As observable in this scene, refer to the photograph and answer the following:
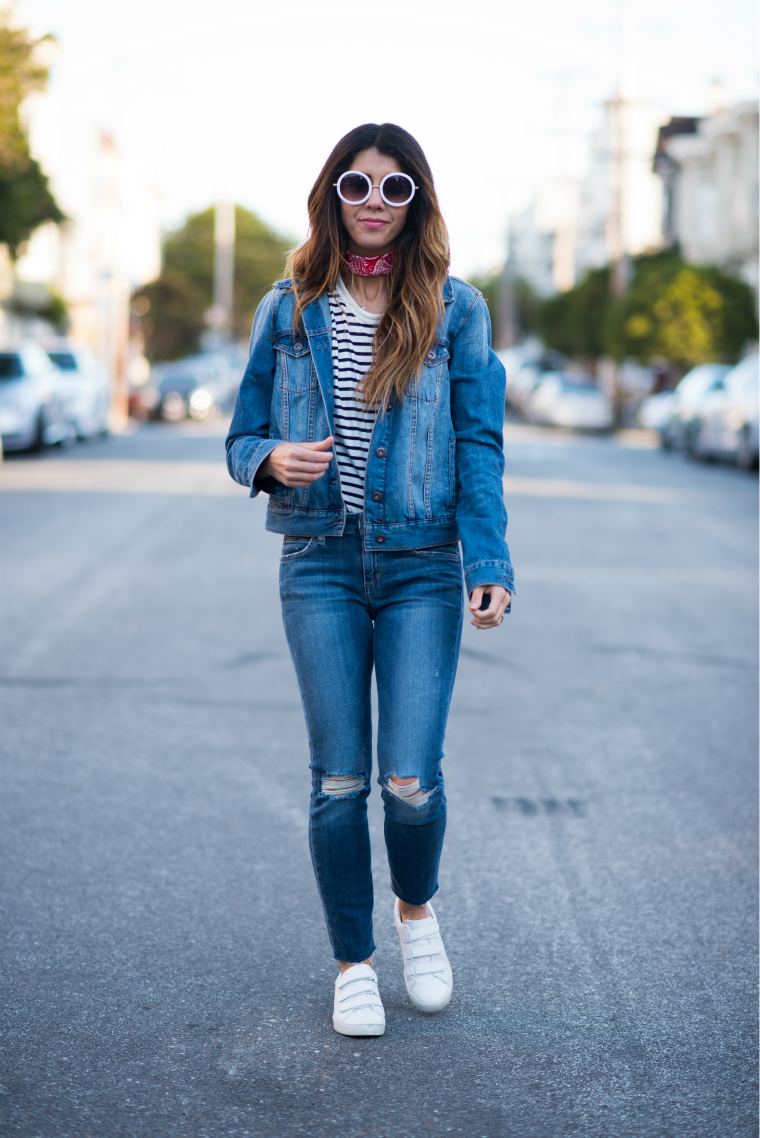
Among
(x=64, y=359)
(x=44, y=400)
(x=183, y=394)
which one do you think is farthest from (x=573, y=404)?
(x=44, y=400)

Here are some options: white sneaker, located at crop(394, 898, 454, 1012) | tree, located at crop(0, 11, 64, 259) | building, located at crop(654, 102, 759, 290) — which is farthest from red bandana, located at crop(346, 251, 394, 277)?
building, located at crop(654, 102, 759, 290)

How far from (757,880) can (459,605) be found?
5.88 ft

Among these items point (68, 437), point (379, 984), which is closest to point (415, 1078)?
point (379, 984)

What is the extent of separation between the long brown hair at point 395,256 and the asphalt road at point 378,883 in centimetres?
145

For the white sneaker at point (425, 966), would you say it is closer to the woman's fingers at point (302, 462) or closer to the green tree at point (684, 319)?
the woman's fingers at point (302, 462)

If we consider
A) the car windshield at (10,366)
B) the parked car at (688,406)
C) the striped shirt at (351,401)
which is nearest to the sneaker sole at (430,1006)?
the striped shirt at (351,401)

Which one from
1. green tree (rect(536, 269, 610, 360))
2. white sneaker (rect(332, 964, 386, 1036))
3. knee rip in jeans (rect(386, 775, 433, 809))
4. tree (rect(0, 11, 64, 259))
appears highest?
tree (rect(0, 11, 64, 259))

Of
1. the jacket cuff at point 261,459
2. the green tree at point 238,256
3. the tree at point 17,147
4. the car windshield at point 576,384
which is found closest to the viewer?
the jacket cuff at point 261,459

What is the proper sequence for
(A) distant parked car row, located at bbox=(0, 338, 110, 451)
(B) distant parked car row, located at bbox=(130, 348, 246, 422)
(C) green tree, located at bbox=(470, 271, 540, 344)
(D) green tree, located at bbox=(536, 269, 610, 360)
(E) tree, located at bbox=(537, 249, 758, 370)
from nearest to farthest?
(A) distant parked car row, located at bbox=(0, 338, 110, 451)
(E) tree, located at bbox=(537, 249, 758, 370)
(B) distant parked car row, located at bbox=(130, 348, 246, 422)
(D) green tree, located at bbox=(536, 269, 610, 360)
(C) green tree, located at bbox=(470, 271, 540, 344)

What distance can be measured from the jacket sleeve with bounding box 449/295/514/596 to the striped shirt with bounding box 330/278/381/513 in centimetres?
20

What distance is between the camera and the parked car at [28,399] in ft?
67.0

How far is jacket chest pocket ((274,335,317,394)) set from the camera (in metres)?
3.24

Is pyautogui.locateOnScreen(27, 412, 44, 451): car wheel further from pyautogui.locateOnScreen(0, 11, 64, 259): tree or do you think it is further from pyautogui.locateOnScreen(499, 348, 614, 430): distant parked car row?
pyautogui.locateOnScreen(499, 348, 614, 430): distant parked car row

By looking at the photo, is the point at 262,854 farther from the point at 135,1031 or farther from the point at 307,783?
the point at 135,1031
